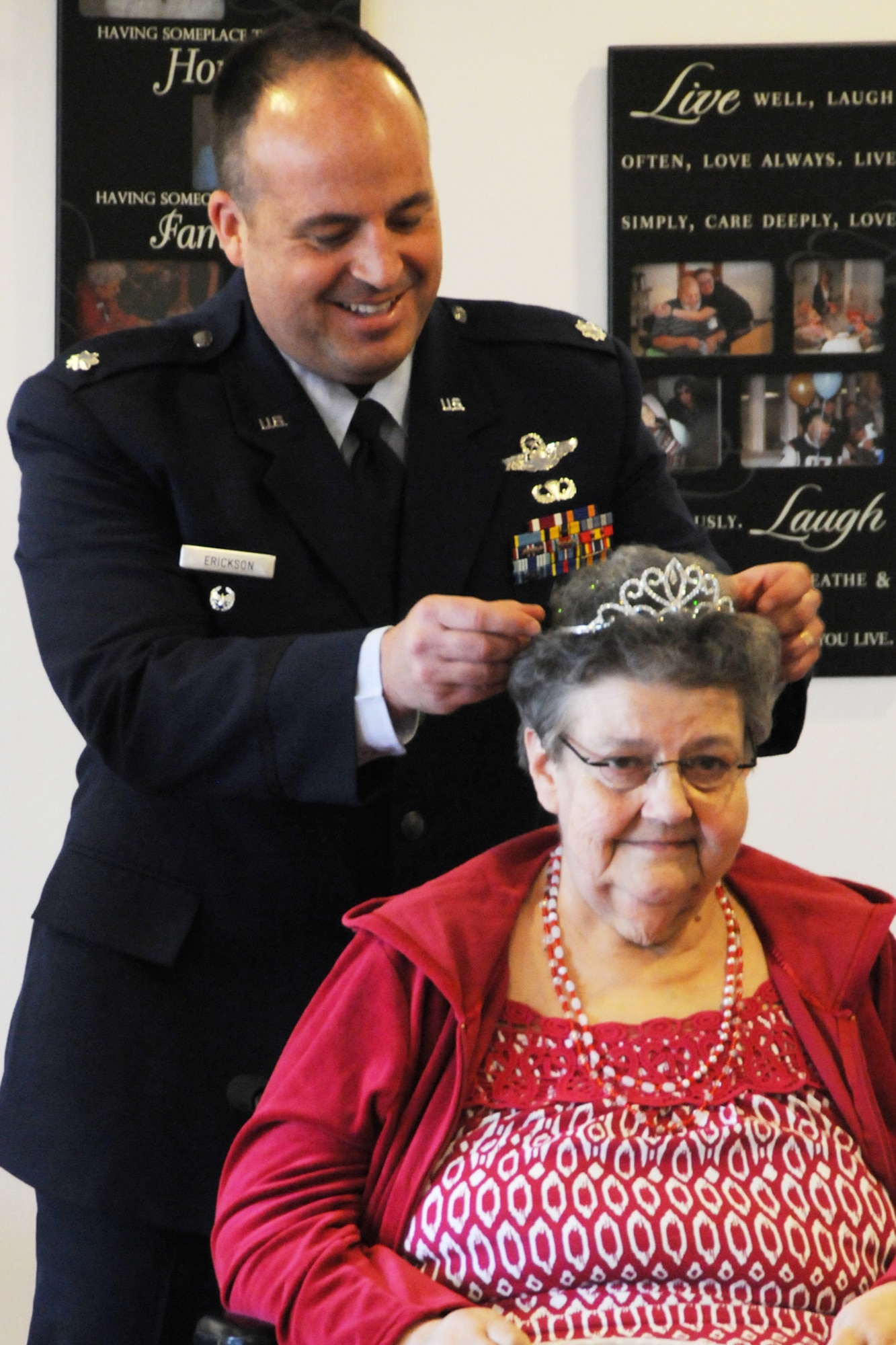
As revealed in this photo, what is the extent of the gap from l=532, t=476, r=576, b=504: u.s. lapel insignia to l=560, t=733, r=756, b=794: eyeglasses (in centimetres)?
42

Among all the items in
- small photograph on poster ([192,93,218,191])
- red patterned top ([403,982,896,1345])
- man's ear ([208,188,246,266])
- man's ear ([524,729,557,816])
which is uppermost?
small photograph on poster ([192,93,218,191])

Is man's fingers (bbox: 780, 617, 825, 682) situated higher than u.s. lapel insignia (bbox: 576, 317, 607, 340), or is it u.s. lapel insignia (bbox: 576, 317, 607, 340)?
u.s. lapel insignia (bbox: 576, 317, 607, 340)

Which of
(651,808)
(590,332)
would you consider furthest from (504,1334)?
(590,332)

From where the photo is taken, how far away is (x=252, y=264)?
5.75 feet

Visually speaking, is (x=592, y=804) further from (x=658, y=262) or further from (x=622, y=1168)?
(x=658, y=262)

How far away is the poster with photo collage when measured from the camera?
2.91m

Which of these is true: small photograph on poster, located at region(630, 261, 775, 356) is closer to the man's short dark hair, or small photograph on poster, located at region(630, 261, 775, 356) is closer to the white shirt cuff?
the man's short dark hair

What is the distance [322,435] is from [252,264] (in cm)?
20

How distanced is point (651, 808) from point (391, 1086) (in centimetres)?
37

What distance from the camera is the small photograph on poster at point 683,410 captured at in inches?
118

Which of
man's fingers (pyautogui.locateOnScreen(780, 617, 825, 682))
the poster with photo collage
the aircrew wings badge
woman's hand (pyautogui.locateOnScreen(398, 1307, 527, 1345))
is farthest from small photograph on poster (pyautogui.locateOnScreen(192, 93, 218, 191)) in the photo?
woman's hand (pyautogui.locateOnScreen(398, 1307, 527, 1345))

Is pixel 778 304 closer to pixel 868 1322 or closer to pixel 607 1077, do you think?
pixel 607 1077

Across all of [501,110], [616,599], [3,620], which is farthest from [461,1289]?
[501,110]

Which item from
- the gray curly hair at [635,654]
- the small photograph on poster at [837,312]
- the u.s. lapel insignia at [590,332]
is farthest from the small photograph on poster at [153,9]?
the gray curly hair at [635,654]
